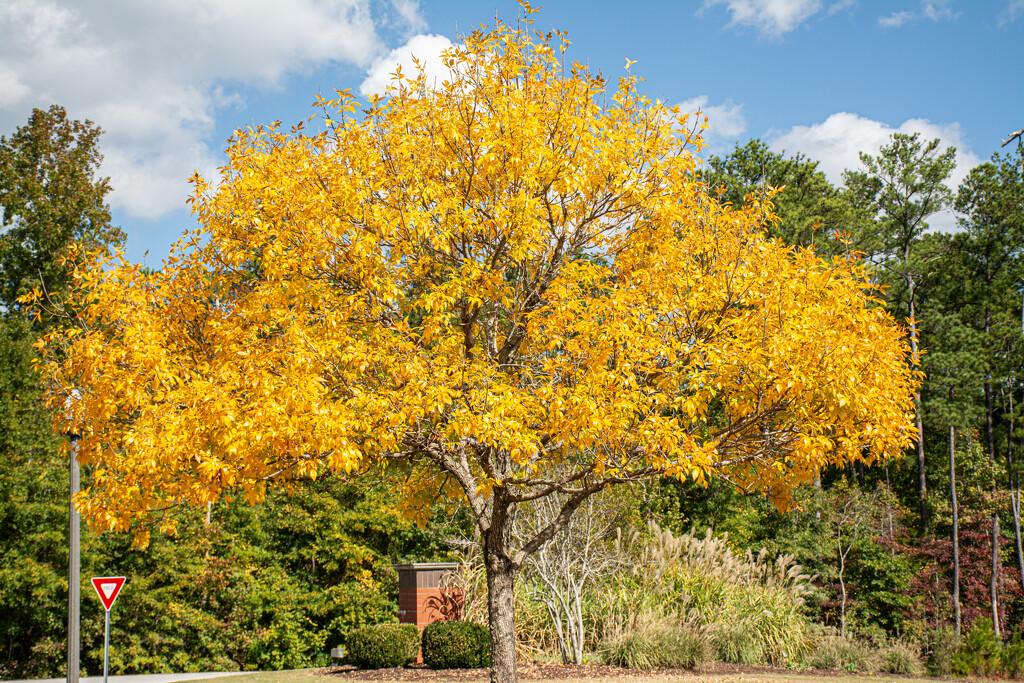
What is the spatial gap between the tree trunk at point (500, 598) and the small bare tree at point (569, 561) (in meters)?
4.83

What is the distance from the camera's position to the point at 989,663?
14211mm

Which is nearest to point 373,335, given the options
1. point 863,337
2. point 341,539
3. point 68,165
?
point 863,337

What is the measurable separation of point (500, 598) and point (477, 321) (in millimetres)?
3383

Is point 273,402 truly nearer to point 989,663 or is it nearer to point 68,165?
point 989,663

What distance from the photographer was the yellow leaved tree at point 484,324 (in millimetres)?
6707

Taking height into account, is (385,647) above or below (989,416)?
below

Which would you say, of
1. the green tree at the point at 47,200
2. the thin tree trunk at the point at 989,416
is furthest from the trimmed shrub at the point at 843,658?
the green tree at the point at 47,200

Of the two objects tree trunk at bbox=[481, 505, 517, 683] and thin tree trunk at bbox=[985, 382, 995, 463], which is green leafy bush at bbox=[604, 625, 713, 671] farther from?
thin tree trunk at bbox=[985, 382, 995, 463]

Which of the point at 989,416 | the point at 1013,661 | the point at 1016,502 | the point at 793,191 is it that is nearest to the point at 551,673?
the point at 1013,661

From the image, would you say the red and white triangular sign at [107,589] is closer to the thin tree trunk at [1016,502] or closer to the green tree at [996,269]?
the thin tree trunk at [1016,502]

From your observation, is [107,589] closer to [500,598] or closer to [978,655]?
[500,598]

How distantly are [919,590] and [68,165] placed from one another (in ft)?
93.9

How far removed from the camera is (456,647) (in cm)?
1310

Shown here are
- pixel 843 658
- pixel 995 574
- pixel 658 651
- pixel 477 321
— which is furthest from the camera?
pixel 995 574
